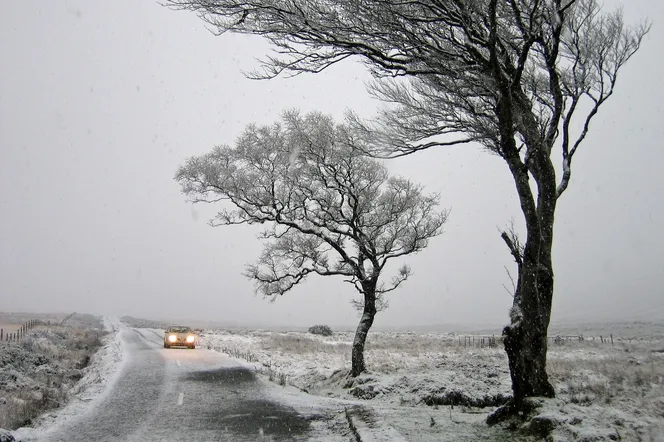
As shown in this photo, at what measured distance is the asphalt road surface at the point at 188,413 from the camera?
8070 millimetres

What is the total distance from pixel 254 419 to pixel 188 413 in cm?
161

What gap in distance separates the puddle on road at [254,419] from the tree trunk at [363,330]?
165 inches

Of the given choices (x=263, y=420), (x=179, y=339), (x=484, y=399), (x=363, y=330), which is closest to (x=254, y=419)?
(x=263, y=420)

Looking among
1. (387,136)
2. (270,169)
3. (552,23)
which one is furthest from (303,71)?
(270,169)

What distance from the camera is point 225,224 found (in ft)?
55.8

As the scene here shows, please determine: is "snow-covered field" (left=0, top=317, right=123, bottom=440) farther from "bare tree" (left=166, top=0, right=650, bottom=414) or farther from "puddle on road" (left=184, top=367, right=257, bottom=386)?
"bare tree" (left=166, top=0, right=650, bottom=414)

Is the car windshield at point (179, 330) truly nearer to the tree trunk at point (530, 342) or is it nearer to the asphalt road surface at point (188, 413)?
the asphalt road surface at point (188, 413)

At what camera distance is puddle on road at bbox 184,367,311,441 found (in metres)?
8.16

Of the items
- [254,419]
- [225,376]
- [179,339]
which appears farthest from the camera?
[179,339]

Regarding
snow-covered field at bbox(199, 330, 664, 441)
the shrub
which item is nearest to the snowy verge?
snow-covered field at bbox(199, 330, 664, 441)

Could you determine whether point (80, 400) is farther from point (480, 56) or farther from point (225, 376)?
point (480, 56)

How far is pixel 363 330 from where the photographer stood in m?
16.5

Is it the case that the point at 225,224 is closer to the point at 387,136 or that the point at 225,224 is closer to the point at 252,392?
the point at 252,392

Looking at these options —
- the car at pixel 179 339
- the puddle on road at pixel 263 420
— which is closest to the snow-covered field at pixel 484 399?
the puddle on road at pixel 263 420
